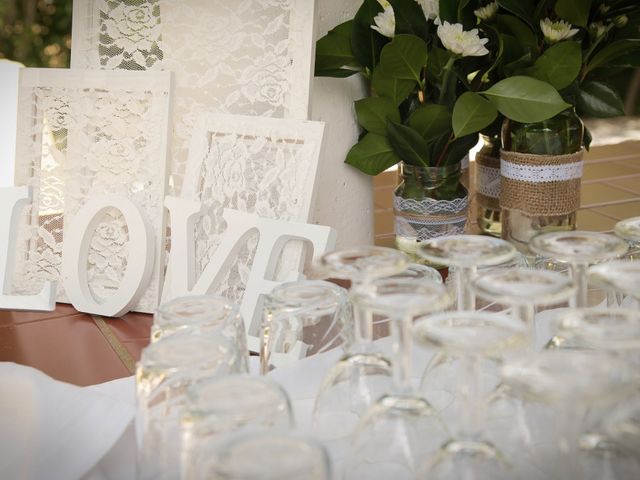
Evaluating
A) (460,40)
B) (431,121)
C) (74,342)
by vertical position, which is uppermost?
(460,40)

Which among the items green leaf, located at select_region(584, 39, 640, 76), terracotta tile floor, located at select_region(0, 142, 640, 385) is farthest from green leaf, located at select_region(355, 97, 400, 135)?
terracotta tile floor, located at select_region(0, 142, 640, 385)

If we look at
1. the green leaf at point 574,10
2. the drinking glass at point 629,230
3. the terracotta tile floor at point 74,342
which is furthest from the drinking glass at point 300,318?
the green leaf at point 574,10

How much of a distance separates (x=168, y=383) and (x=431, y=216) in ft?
2.79

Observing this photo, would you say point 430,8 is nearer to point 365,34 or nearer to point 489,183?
point 365,34

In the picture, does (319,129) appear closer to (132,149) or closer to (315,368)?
(132,149)

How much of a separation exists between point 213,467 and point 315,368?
0.39m

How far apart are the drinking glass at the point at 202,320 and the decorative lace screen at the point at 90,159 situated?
1.97ft

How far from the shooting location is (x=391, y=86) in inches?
54.2

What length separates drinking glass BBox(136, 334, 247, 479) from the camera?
583mm

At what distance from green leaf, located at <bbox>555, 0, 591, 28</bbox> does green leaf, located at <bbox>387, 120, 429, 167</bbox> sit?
26 cm

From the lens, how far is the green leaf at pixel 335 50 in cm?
138

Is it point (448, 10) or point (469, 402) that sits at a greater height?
point (448, 10)

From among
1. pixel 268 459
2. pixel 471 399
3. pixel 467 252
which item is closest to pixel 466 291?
pixel 467 252

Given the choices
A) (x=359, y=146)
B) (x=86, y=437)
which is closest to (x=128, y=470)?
(x=86, y=437)
